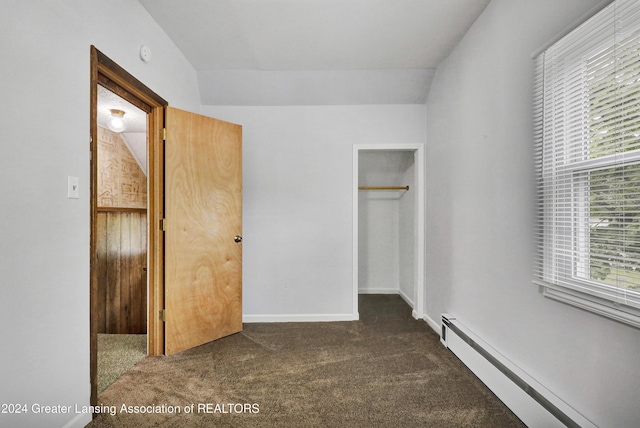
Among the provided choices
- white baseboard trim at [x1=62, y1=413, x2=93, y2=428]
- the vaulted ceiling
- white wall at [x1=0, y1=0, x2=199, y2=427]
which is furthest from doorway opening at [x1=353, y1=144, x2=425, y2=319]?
white baseboard trim at [x1=62, y1=413, x2=93, y2=428]

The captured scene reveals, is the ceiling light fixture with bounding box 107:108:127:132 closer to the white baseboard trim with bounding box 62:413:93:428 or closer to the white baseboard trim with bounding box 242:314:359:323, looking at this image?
the white baseboard trim with bounding box 242:314:359:323

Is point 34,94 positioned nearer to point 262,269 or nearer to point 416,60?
point 262,269

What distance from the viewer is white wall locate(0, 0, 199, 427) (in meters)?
1.16

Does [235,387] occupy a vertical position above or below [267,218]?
below

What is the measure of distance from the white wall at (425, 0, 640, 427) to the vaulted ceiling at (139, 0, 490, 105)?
28cm

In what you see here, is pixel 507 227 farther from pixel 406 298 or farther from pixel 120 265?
pixel 120 265

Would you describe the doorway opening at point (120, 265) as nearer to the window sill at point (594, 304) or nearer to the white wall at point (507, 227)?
the white wall at point (507, 227)

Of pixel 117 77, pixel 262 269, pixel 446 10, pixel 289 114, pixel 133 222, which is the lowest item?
pixel 262 269

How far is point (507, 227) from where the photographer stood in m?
1.74

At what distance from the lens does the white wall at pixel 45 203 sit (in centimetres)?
116

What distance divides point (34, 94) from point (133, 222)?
65.7 inches

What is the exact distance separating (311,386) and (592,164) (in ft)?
6.36

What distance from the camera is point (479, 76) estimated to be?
2.05m

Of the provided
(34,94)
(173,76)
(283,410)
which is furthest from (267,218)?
(34,94)
